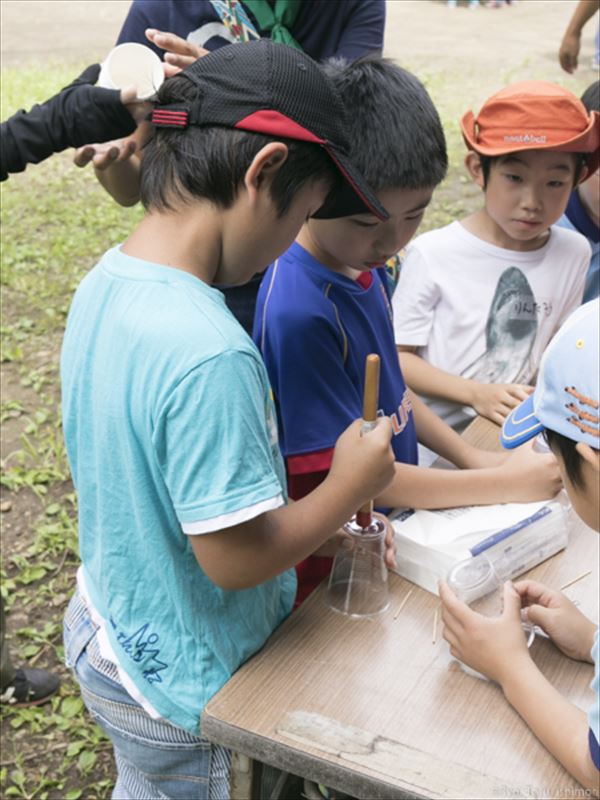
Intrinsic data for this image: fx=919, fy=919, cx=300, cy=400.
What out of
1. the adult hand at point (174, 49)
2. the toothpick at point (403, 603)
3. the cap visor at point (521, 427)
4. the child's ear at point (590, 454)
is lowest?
the toothpick at point (403, 603)

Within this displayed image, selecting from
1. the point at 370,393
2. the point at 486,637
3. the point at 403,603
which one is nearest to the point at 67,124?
the point at 370,393

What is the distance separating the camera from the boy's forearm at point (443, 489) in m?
1.71

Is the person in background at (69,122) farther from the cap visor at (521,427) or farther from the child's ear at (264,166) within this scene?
the cap visor at (521,427)

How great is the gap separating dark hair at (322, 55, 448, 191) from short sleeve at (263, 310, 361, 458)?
0.30 metres

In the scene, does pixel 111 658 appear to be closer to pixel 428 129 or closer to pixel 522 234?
pixel 428 129

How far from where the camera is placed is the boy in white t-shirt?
7.41 ft

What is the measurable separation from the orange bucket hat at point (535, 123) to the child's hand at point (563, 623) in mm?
1198

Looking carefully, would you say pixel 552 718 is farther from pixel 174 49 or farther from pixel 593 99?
pixel 593 99

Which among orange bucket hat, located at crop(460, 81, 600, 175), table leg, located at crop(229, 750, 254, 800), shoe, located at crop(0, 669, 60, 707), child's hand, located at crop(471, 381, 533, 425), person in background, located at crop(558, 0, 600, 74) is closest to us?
table leg, located at crop(229, 750, 254, 800)

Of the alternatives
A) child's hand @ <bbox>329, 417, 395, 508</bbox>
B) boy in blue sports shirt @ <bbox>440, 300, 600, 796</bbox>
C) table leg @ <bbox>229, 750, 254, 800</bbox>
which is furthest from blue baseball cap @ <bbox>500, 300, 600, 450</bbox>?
table leg @ <bbox>229, 750, 254, 800</bbox>

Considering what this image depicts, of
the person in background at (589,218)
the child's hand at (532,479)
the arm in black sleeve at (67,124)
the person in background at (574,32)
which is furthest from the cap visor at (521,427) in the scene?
the person in background at (574,32)

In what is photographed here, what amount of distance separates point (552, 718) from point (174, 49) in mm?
1515

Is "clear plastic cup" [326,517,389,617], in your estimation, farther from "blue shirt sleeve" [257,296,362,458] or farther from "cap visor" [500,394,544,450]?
"cap visor" [500,394,544,450]

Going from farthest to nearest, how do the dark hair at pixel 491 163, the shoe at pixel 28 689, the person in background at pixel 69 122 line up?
the shoe at pixel 28 689 → the dark hair at pixel 491 163 → the person in background at pixel 69 122
